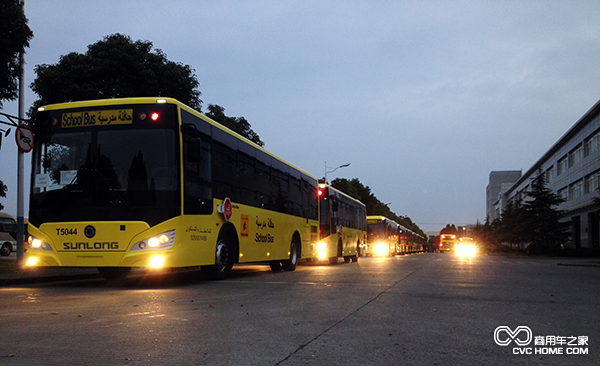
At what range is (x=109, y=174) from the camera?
37.0ft

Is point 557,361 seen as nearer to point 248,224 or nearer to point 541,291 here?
point 541,291

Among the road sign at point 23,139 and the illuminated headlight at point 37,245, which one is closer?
the illuminated headlight at point 37,245

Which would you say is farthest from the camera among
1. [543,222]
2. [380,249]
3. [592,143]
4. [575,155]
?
[575,155]

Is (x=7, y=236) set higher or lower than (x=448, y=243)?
higher

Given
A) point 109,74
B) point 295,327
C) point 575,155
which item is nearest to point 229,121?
point 109,74

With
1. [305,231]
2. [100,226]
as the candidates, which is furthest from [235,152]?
[305,231]

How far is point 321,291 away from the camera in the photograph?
35.0ft

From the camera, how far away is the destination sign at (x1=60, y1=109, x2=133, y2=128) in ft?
37.9

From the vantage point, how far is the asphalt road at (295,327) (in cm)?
492

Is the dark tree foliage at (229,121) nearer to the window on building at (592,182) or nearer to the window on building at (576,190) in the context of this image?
the window on building at (592,182)

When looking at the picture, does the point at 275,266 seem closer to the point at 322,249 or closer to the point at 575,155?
the point at 322,249

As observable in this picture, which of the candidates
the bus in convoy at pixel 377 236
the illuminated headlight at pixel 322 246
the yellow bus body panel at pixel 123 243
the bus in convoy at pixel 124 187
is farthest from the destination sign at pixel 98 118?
the bus in convoy at pixel 377 236

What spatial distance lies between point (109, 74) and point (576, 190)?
58.7 metres

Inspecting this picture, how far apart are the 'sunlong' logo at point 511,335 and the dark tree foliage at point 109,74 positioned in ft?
70.8
